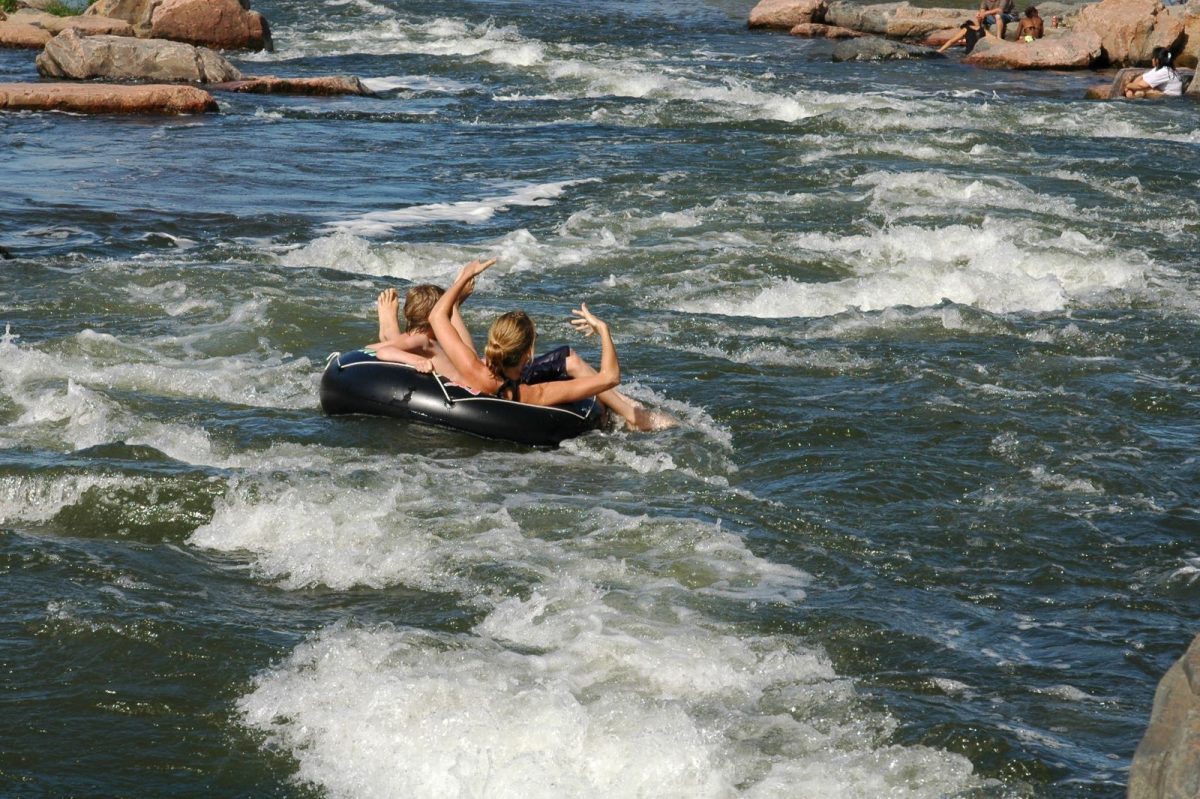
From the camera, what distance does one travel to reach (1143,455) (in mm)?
8578

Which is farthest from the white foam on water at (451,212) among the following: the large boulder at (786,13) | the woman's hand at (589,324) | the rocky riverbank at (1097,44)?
the large boulder at (786,13)

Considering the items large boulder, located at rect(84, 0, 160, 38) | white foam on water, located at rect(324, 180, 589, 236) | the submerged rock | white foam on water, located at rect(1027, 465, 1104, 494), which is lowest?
white foam on water, located at rect(1027, 465, 1104, 494)

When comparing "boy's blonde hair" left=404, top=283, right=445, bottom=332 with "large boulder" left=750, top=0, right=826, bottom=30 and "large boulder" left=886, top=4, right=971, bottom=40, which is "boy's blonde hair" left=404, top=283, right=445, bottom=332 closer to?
"large boulder" left=886, top=4, right=971, bottom=40

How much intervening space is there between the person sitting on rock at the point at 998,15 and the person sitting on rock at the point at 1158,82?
6.35 meters

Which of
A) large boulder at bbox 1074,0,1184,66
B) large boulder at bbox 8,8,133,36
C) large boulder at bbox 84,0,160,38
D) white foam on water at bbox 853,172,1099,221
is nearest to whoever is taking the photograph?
white foam on water at bbox 853,172,1099,221

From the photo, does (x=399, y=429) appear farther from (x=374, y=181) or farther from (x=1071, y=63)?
(x=1071, y=63)

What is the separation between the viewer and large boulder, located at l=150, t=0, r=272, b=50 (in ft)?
87.5

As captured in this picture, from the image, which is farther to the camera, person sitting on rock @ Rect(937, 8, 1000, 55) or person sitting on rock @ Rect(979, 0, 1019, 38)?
person sitting on rock @ Rect(979, 0, 1019, 38)

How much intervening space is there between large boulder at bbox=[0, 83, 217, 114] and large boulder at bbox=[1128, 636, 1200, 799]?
19.2m

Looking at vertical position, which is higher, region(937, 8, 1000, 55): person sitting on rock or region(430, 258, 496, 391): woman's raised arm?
region(937, 8, 1000, 55): person sitting on rock

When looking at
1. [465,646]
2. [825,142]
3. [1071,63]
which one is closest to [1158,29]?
[1071,63]

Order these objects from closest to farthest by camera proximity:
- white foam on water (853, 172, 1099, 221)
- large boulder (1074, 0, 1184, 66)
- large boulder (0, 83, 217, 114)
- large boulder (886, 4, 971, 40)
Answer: white foam on water (853, 172, 1099, 221), large boulder (0, 83, 217, 114), large boulder (1074, 0, 1184, 66), large boulder (886, 4, 971, 40)

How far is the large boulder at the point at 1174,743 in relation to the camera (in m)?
3.78

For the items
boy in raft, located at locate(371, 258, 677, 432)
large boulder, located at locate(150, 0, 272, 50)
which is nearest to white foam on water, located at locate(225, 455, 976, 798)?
boy in raft, located at locate(371, 258, 677, 432)
